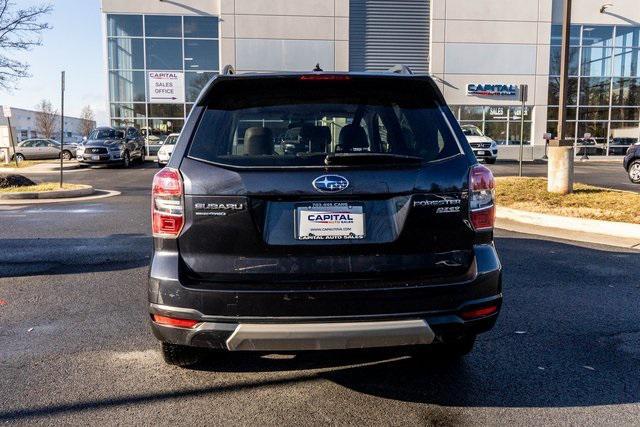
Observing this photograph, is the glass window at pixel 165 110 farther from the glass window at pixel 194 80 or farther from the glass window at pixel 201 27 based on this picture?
the glass window at pixel 201 27

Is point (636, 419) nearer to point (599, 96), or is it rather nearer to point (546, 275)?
point (546, 275)

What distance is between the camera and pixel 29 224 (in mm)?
10234

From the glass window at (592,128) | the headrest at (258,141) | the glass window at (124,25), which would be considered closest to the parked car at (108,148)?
the glass window at (124,25)

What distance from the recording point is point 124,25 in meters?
31.4

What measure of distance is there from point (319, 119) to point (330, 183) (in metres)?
0.60

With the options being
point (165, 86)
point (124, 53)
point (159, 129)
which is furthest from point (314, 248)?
point (124, 53)

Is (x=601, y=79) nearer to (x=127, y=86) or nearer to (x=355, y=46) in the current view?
(x=355, y=46)

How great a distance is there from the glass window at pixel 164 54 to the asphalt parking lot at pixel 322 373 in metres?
27.9

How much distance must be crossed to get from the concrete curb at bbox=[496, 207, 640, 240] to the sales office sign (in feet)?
81.7

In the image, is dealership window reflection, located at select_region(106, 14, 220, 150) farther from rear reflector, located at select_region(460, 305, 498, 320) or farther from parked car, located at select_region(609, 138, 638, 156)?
rear reflector, located at select_region(460, 305, 498, 320)

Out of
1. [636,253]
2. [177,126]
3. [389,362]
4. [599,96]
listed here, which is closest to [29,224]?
[389,362]

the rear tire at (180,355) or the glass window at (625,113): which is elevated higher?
the glass window at (625,113)

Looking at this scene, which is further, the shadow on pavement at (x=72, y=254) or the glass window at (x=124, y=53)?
the glass window at (x=124, y=53)

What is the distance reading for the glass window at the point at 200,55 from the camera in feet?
104
